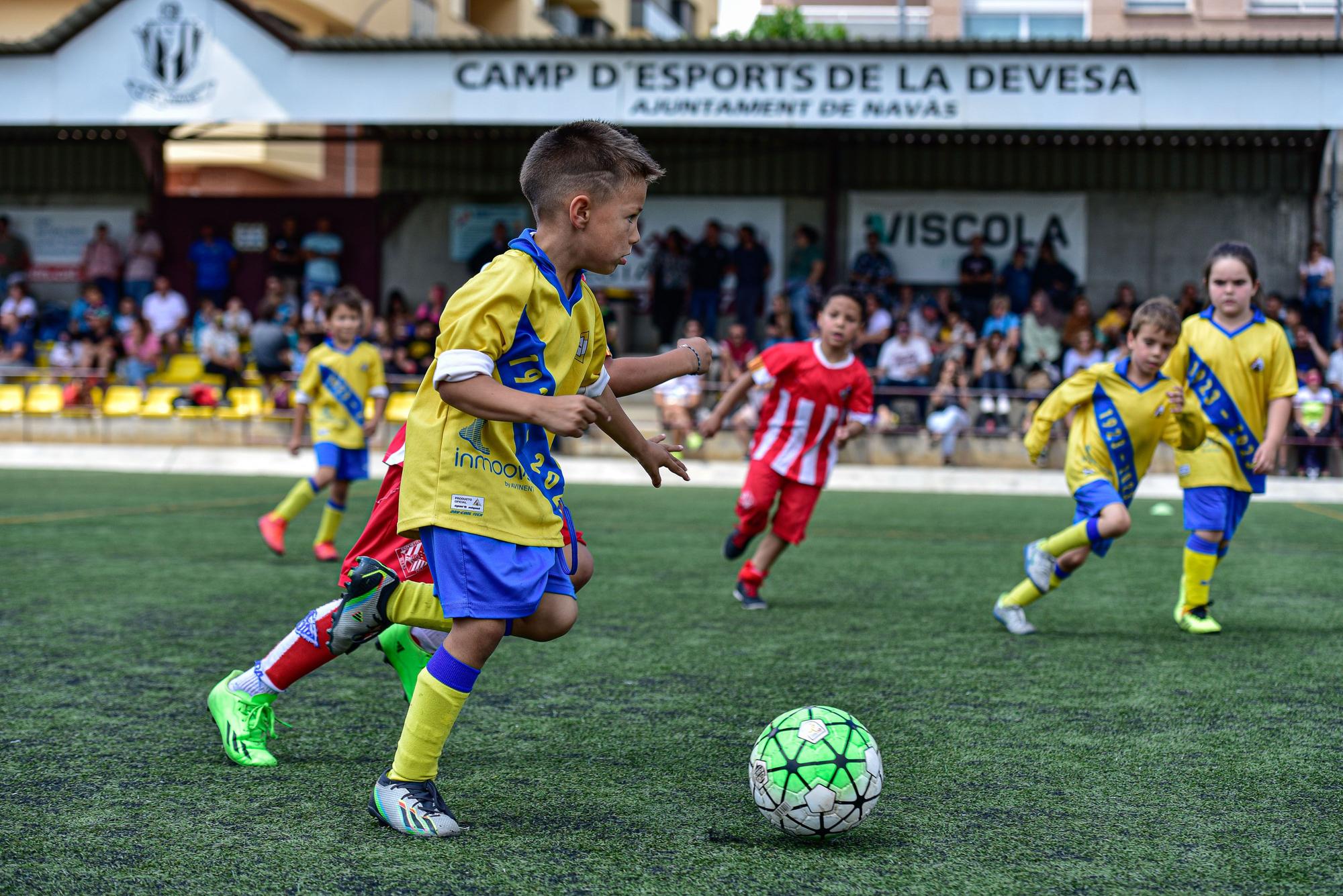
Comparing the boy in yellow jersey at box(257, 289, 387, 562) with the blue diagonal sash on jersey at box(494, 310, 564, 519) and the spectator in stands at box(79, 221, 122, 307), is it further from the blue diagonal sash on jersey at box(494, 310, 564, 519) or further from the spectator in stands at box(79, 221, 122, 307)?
the spectator in stands at box(79, 221, 122, 307)

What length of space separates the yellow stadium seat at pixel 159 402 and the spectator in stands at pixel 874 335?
9621 millimetres

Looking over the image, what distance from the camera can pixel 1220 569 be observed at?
8.83 meters

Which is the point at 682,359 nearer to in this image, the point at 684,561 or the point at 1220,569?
the point at 684,561

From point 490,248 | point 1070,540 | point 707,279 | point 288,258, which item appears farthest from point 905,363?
point 1070,540

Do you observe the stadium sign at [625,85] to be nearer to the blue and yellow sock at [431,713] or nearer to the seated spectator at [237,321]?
the seated spectator at [237,321]

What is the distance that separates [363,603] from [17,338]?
20.4 metres

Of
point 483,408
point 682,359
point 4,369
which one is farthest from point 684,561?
point 4,369

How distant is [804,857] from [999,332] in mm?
16173

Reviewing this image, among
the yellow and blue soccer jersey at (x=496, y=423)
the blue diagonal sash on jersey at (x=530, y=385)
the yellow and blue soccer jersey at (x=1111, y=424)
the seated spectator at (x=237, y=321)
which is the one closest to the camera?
the yellow and blue soccer jersey at (x=496, y=423)

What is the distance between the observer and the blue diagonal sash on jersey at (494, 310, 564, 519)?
130 inches

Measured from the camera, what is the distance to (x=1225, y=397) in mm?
6352

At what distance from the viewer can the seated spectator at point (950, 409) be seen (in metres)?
17.5

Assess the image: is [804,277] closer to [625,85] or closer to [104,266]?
[625,85]

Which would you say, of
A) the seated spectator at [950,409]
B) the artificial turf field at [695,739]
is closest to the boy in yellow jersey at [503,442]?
the artificial turf field at [695,739]
